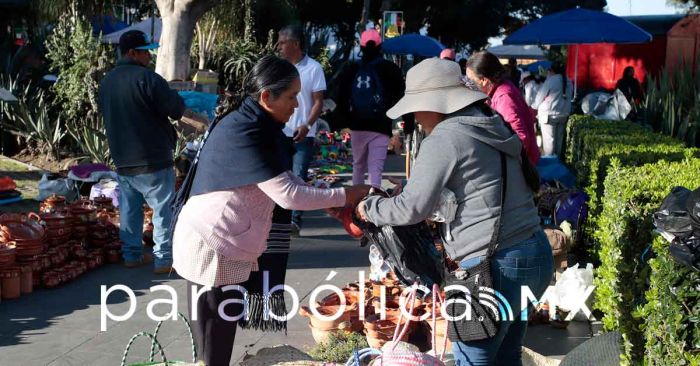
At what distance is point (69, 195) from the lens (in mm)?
9391

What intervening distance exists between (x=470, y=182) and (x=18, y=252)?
175 inches

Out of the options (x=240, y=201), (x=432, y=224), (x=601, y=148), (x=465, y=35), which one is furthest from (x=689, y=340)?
(x=465, y=35)

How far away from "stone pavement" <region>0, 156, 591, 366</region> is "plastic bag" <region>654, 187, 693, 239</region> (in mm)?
2005

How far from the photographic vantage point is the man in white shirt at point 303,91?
7.79 meters

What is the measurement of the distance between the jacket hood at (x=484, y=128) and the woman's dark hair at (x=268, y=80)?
0.78 meters

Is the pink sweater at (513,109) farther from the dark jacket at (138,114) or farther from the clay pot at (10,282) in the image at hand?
the clay pot at (10,282)

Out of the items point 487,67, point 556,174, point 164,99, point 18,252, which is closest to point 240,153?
point 487,67

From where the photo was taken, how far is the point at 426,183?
10.6ft

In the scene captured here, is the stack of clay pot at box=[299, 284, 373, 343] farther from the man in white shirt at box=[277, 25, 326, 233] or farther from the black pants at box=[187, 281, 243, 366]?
the man in white shirt at box=[277, 25, 326, 233]

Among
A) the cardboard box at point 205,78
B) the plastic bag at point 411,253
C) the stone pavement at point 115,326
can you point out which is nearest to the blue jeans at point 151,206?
the stone pavement at point 115,326

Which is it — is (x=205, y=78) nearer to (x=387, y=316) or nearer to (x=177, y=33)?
(x=177, y=33)

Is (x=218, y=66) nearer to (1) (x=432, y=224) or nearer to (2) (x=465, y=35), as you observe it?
(1) (x=432, y=224)

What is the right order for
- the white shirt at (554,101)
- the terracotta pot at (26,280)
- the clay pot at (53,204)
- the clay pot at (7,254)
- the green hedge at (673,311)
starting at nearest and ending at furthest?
the green hedge at (673,311), the clay pot at (7,254), the terracotta pot at (26,280), the clay pot at (53,204), the white shirt at (554,101)

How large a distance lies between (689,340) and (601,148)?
4665mm
